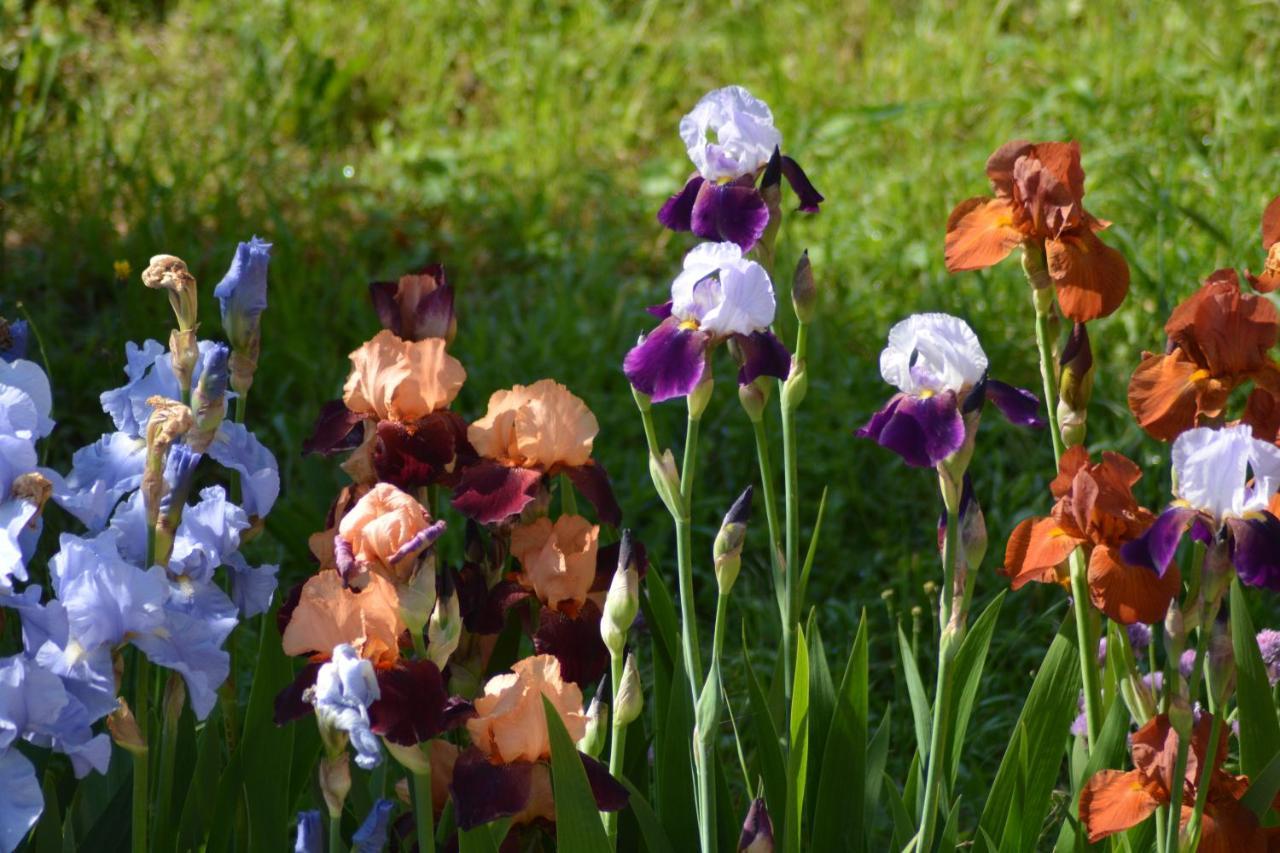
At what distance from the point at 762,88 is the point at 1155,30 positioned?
1.02 meters

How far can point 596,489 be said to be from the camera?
140 cm

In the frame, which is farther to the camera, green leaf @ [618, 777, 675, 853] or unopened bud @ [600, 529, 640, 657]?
green leaf @ [618, 777, 675, 853]

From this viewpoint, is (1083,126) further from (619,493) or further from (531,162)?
(619,493)

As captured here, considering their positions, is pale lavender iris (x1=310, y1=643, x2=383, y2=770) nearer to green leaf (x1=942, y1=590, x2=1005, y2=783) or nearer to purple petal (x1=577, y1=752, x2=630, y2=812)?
purple petal (x1=577, y1=752, x2=630, y2=812)

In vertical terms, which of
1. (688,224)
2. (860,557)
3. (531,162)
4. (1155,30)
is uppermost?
(688,224)

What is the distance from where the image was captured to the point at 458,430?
1421 mm

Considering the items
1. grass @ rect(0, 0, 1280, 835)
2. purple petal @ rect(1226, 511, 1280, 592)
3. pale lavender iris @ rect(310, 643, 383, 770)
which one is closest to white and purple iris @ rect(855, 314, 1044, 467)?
purple petal @ rect(1226, 511, 1280, 592)

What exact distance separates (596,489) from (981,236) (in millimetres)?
423

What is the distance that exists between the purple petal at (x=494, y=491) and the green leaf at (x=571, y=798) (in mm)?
235

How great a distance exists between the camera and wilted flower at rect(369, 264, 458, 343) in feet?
4.95

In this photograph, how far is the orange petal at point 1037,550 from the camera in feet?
4.08

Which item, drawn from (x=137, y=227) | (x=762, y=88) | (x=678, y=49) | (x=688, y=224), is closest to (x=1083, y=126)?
(x=762, y=88)

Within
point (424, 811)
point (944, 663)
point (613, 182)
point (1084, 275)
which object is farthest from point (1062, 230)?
point (613, 182)

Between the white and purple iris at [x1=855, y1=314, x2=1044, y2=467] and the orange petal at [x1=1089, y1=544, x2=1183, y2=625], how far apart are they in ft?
0.55
